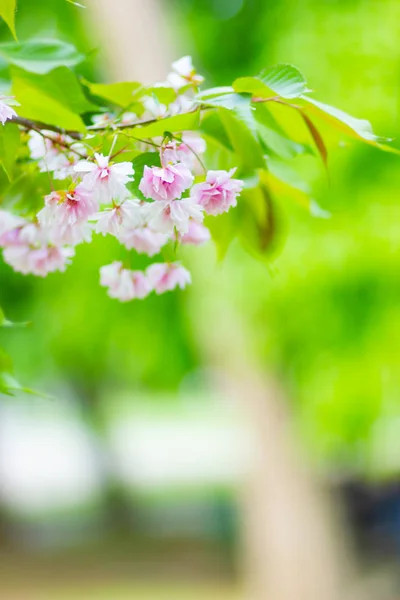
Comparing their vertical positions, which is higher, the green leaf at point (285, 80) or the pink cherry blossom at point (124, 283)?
the green leaf at point (285, 80)

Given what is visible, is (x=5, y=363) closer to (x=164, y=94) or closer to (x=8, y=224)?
(x=8, y=224)

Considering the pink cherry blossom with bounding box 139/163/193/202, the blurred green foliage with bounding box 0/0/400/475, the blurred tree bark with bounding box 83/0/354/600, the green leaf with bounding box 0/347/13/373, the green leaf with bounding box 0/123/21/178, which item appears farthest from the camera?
the blurred tree bark with bounding box 83/0/354/600

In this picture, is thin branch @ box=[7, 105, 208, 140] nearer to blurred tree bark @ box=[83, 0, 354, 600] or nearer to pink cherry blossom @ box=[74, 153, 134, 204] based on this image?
pink cherry blossom @ box=[74, 153, 134, 204]

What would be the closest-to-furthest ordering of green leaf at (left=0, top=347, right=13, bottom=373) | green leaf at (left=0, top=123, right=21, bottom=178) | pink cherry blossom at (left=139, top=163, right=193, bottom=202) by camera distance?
1. pink cherry blossom at (left=139, top=163, right=193, bottom=202)
2. green leaf at (left=0, top=123, right=21, bottom=178)
3. green leaf at (left=0, top=347, right=13, bottom=373)

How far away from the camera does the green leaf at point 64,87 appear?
2.42ft

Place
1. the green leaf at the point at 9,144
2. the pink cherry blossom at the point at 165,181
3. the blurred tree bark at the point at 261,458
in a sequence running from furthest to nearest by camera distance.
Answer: the blurred tree bark at the point at 261,458 < the green leaf at the point at 9,144 < the pink cherry blossom at the point at 165,181

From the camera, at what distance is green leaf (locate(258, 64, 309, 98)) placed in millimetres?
617

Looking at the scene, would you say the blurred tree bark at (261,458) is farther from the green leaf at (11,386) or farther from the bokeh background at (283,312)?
the green leaf at (11,386)

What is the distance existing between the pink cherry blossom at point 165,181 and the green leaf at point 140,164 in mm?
22

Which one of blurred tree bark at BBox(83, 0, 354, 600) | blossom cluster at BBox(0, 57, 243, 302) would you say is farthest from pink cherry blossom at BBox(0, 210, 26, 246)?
blurred tree bark at BBox(83, 0, 354, 600)

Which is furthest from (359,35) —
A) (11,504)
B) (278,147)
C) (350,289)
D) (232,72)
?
(11,504)

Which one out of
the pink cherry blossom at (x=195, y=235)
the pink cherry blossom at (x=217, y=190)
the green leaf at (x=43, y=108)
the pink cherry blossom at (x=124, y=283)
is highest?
the green leaf at (x=43, y=108)

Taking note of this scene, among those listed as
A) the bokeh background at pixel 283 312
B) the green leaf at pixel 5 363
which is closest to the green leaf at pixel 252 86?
the green leaf at pixel 5 363

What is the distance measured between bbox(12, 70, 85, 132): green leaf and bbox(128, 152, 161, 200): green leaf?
91mm
